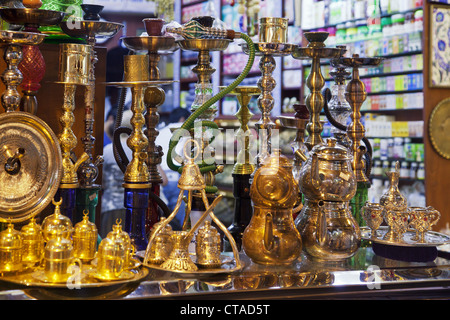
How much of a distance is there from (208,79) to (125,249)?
21.8 inches

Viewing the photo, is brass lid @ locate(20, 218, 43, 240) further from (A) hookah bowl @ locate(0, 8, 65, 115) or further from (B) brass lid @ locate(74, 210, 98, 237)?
(A) hookah bowl @ locate(0, 8, 65, 115)

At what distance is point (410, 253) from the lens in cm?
138

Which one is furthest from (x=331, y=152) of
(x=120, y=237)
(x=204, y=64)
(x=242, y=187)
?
(x=120, y=237)

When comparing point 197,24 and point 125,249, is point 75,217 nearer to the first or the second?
point 125,249

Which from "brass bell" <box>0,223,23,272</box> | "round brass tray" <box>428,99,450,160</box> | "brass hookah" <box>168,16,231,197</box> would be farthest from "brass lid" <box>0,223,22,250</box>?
"round brass tray" <box>428,99,450,160</box>

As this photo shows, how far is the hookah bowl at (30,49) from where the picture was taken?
1.23 metres

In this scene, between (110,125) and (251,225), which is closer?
(251,225)

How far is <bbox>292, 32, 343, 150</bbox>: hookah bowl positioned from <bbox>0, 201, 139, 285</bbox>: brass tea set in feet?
2.08

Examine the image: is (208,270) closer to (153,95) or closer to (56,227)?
(56,227)

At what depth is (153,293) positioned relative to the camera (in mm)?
1055

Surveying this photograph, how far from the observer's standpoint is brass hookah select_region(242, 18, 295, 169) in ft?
4.81
